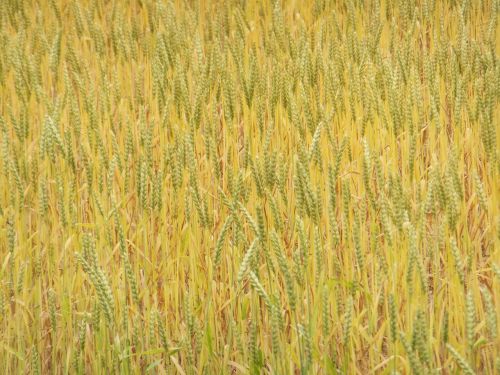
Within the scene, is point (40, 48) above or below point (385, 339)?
above

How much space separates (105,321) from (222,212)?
462 millimetres

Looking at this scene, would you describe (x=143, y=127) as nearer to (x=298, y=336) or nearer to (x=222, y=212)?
(x=222, y=212)

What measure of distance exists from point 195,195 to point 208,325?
0.28 meters

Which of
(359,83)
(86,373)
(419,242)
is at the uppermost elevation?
(359,83)

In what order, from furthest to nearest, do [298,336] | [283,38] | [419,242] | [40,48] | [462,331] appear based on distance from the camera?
[40,48] → [283,38] → [419,242] → [462,331] → [298,336]

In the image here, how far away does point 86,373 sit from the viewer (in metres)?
1.85

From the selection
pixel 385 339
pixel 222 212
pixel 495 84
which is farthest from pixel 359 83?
pixel 385 339

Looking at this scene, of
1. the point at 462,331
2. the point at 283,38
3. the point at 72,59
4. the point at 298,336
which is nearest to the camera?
the point at 298,336

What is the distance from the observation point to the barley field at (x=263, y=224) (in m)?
1.55

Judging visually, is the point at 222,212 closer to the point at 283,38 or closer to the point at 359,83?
the point at 359,83

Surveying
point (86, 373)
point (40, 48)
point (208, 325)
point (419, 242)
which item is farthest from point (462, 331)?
point (40, 48)

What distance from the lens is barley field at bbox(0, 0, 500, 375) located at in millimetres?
1552

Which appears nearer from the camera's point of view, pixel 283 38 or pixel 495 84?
pixel 495 84

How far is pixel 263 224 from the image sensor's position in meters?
1.52
